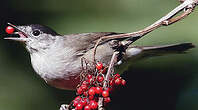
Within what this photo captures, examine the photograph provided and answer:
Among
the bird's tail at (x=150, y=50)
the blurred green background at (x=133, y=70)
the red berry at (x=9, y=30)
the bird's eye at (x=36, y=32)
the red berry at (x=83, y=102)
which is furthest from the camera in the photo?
the blurred green background at (x=133, y=70)

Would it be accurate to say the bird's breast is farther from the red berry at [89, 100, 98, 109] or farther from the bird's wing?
the red berry at [89, 100, 98, 109]

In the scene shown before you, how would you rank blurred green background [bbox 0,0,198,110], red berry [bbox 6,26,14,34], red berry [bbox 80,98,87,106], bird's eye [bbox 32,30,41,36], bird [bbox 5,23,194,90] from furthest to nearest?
1. blurred green background [bbox 0,0,198,110]
2. bird's eye [bbox 32,30,41,36]
3. bird [bbox 5,23,194,90]
4. red berry [bbox 6,26,14,34]
5. red berry [bbox 80,98,87,106]

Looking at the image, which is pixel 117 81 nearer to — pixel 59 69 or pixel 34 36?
pixel 59 69

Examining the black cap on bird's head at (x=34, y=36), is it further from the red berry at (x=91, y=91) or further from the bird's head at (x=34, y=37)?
the red berry at (x=91, y=91)

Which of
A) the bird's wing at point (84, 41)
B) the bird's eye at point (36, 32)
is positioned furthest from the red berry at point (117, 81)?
the bird's eye at point (36, 32)

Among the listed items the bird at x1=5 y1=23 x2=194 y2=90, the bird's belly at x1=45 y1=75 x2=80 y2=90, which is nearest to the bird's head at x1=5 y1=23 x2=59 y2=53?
the bird at x1=5 y1=23 x2=194 y2=90

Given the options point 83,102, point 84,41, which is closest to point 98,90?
point 83,102

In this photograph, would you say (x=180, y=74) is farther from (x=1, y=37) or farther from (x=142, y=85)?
(x=1, y=37)
